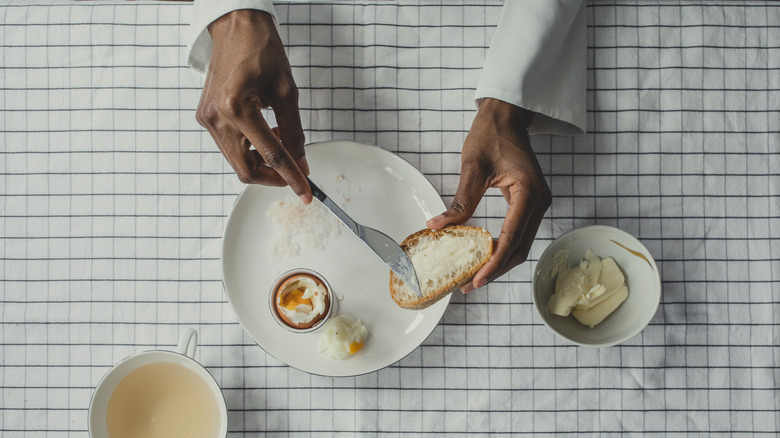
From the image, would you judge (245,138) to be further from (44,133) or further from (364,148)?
(44,133)

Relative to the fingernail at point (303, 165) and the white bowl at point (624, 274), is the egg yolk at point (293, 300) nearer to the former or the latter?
the fingernail at point (303, 165)

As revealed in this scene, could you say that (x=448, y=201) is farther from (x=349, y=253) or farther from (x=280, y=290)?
(x=280, y=290)

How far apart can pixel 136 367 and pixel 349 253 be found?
0.44 metres

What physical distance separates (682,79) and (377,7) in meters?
0.60

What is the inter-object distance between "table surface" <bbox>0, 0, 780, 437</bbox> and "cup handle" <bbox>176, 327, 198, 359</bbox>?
1.5 inches

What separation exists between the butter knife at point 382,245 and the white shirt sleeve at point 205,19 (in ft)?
1.04

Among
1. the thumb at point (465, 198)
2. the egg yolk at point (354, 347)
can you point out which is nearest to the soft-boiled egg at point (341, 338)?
the egg yolk at point (354, 347)

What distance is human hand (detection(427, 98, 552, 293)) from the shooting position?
36.2 inches

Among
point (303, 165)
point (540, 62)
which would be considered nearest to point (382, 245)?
point (303, 165)

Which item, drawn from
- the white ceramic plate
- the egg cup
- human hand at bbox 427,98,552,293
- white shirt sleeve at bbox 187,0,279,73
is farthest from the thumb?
white shirt sleeve at bbox 187,0,279,73

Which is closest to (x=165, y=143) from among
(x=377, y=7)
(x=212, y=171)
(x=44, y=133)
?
(x=212, y=171)

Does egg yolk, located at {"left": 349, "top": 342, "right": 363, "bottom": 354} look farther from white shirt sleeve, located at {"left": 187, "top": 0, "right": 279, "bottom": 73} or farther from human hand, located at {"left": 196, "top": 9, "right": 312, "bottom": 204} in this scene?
white shirt sleeve, located at {"left": 187, "top": 0, "right": 279, "bottom": 73}

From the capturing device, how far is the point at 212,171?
3.56 ft

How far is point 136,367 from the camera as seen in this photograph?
3.31ft
